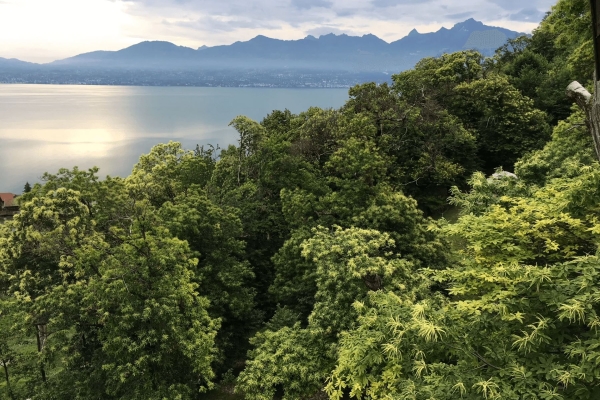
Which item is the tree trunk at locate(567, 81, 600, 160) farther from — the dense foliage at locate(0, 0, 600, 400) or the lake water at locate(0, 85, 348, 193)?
the lake water at locate(0, 85, 348, 193)

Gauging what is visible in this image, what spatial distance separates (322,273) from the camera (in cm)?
1062

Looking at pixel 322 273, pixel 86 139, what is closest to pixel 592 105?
pixel 322 273

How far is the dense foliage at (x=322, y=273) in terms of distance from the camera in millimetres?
4695

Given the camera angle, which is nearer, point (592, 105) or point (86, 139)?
point (592, 105)

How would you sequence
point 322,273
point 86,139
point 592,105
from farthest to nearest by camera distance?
point 86,139 → point 322,273 → point 592,105

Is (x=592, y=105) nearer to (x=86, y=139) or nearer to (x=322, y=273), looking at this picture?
(x=322, y=273)

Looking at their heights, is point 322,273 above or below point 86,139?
above

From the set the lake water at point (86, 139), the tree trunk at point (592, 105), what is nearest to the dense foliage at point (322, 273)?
the tree trunk at point (592, 105)

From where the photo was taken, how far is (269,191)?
17.8 metres

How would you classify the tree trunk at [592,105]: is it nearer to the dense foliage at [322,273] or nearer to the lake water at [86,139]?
the dense foliage at [322,273]

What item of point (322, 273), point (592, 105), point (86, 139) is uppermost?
point (592, 105)

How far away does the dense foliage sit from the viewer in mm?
4695

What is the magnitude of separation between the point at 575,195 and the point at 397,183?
46.7 feet

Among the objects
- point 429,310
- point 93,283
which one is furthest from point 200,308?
point 429,310
